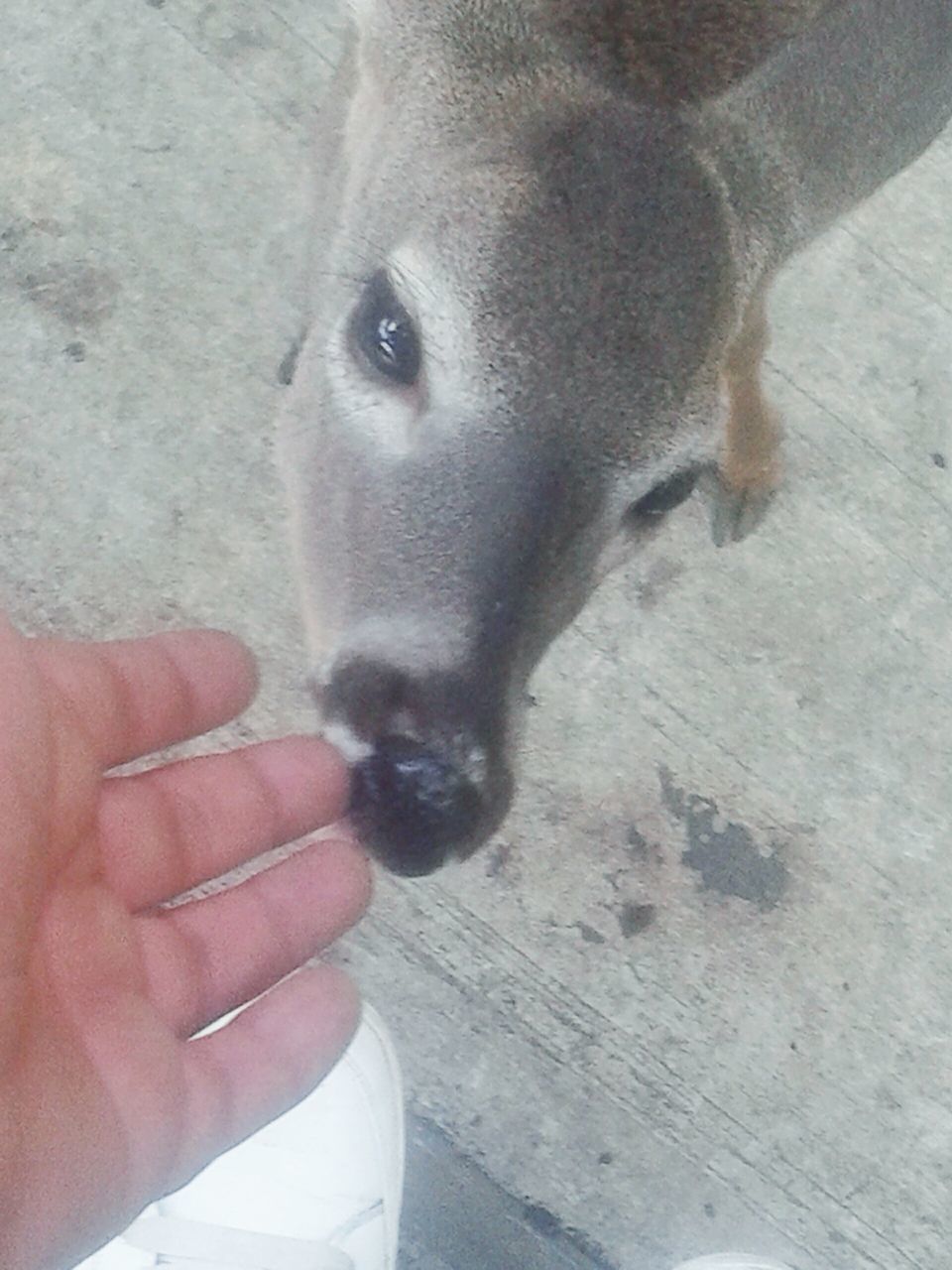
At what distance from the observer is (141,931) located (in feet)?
5.26

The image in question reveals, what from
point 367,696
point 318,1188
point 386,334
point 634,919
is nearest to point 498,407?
point 386,334

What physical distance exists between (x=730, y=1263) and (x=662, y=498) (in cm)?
132

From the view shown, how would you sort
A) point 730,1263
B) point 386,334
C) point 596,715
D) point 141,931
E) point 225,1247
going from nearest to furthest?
1. point 141,931
2. point 386,334
3. point 225,1247
4. point 730,1263
5. point 596,715

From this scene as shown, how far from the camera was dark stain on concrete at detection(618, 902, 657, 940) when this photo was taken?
2.42 meters

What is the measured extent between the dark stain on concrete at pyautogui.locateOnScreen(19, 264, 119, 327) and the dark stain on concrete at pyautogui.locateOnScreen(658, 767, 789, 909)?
4.21ft

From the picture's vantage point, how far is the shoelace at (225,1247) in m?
2.18

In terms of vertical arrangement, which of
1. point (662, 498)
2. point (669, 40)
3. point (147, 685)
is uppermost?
point (669, 40)

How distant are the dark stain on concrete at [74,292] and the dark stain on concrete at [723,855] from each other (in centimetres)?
128

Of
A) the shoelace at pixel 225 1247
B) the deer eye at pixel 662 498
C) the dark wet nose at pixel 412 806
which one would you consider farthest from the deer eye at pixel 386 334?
the shoelace at pixel 225 1247

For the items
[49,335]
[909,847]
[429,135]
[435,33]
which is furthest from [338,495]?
[909,847]

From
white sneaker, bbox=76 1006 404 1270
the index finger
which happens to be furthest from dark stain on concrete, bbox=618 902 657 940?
the index finger

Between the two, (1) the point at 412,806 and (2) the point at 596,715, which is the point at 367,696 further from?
(2) the point at 596,715

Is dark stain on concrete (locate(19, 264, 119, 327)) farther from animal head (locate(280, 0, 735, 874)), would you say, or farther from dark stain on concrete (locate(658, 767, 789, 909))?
dark stain on concrete (locate(658, 767, 789, 909))

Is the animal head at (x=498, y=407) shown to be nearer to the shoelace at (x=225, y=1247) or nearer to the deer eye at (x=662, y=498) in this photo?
the deer eye at (x=662, y=498)
